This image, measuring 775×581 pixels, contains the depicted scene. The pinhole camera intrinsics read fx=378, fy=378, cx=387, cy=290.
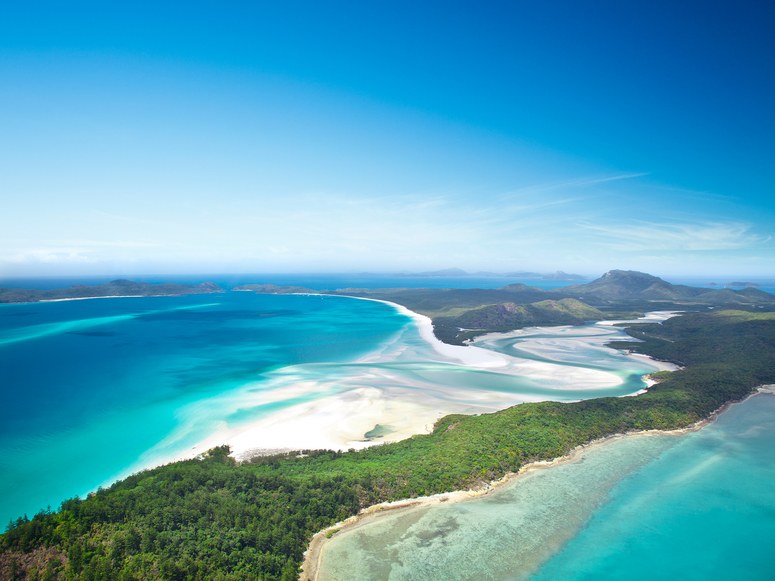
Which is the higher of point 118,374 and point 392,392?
point 118,374

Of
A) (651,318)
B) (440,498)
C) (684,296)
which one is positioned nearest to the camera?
(440,498)

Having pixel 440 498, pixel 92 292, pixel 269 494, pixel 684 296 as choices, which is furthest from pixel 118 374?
pixel 684 296

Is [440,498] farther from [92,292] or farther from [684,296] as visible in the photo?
[684,296]

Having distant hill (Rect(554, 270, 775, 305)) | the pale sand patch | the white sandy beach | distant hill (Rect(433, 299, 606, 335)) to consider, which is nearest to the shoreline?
the white sandy beach

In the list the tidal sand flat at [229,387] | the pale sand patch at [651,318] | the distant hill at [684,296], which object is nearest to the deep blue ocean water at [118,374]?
the tidal sand flat at [229,387]

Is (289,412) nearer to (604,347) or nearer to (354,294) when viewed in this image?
(604,347)

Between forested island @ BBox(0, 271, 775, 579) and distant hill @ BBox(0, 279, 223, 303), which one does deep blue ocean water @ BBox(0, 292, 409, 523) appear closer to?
forested island @ BBox(0, 271, 775, 579)

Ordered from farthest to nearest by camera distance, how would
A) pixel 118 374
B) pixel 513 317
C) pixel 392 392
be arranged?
pixel 513 317 < pixel 118 374 < pixel 392 392
